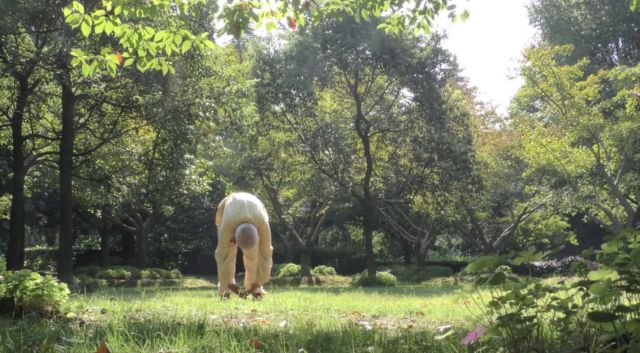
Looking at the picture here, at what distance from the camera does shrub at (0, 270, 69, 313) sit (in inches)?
214

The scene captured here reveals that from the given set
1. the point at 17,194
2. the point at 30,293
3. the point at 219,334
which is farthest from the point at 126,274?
the point at 219,334

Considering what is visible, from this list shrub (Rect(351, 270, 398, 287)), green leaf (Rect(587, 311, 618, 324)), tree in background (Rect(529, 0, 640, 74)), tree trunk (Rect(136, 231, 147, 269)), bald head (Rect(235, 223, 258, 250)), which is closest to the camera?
green leaf (Rect(587, 311, 618, 324))

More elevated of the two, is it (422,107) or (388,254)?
(422,107)

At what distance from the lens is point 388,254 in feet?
140

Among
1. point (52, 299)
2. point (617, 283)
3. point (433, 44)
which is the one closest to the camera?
point (617, 283)

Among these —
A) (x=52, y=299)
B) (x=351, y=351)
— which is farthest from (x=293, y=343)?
(x=52, y=299)

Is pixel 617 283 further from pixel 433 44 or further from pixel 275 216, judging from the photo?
pixel 275 216

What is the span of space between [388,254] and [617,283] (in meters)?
40.4

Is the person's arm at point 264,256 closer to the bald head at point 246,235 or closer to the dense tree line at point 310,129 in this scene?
the bald head at point 246,235

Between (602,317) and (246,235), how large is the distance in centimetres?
673

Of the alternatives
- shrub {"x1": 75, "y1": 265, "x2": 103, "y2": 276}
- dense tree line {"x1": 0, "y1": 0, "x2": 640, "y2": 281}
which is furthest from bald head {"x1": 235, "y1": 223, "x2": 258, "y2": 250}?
shrub {"x1": 75, "y1": 265, "x2": 103, "y2": 276}

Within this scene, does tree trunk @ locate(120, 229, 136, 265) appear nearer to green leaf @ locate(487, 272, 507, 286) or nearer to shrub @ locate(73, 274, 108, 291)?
shrub @ locate(73, 274, 108, 291)

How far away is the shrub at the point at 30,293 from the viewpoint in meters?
5.43

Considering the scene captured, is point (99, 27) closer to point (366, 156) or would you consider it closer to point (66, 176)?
point (66, 176)
